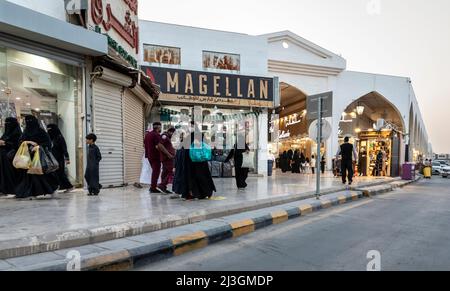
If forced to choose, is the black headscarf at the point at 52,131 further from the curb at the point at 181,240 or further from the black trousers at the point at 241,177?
the black trousers at the point at 241,177

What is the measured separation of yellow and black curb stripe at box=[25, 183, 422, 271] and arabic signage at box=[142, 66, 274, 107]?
30.7 ft

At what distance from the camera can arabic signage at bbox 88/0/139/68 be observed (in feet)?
29.3

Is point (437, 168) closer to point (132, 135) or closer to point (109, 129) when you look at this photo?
point (132, 135)

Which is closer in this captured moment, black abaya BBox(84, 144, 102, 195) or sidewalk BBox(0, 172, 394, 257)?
sidewalk BBox(0, 172, 394, 257)

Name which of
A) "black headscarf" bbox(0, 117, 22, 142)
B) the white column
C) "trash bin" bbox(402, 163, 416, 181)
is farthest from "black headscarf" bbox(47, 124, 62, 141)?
"trash bin" bbox(402, 163, 416, 181)

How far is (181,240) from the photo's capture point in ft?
15.0

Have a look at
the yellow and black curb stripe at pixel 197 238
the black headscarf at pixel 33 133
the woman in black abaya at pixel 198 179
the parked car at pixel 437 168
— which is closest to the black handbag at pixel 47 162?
the black headscarf at pixel 33 133

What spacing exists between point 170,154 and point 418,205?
6515mm

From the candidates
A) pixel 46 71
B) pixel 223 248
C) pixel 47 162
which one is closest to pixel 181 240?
pixel 223 248

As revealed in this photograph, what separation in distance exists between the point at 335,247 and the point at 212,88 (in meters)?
12.6

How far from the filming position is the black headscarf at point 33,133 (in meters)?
6.89

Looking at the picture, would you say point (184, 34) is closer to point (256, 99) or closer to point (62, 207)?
point (256, 99)

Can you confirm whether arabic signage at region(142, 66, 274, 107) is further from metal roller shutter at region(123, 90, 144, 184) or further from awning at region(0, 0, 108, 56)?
awning at region(0, 0, 108, 56)
